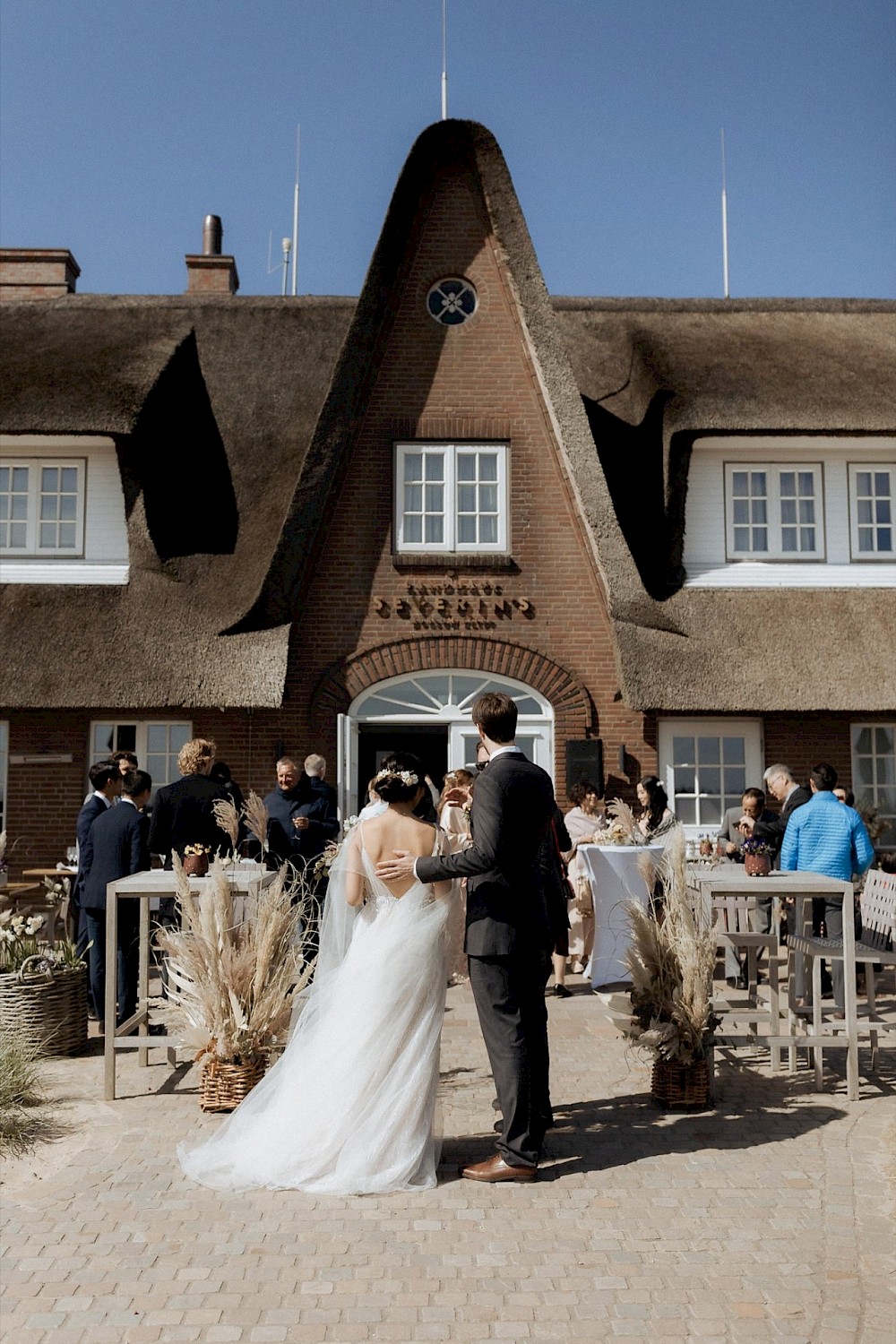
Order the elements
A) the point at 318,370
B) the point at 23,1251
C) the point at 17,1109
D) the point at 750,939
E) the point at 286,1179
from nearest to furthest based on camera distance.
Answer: the point at 23,1251 < the point at 286,1179 < the point at 17,1109 < the point at 750,939 < the point at 318,370

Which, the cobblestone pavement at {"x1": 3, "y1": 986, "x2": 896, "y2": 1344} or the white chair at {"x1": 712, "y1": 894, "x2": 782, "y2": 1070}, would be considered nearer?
the cobblestone pavement at {"x1": 3, "y1": 986, "x2": 896, "y2": 1344}

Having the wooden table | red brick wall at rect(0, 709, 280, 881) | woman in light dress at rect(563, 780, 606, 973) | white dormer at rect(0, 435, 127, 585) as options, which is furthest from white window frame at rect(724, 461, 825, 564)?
the wooden table

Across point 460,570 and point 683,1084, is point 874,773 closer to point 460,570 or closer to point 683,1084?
Answer: point 460,570

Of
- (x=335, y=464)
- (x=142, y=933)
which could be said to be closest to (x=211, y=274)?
(x=335, y=464)

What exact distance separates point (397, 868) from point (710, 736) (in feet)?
29.9

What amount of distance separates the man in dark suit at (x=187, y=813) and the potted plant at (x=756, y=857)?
331cm

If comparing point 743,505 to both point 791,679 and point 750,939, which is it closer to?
point 791,679

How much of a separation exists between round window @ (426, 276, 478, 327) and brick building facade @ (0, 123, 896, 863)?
0.11ft

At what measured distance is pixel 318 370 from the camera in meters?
16.0

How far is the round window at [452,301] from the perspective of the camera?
46.8 ft

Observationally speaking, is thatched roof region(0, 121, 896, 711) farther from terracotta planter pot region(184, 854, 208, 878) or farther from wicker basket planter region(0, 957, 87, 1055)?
terracotta planter pot region(184, 854, 208, 878)

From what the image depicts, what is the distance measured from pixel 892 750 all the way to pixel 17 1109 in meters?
11.0

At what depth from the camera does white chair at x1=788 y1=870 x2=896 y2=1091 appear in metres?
7.16

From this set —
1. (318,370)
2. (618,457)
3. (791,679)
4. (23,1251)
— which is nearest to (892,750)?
(791,679)
